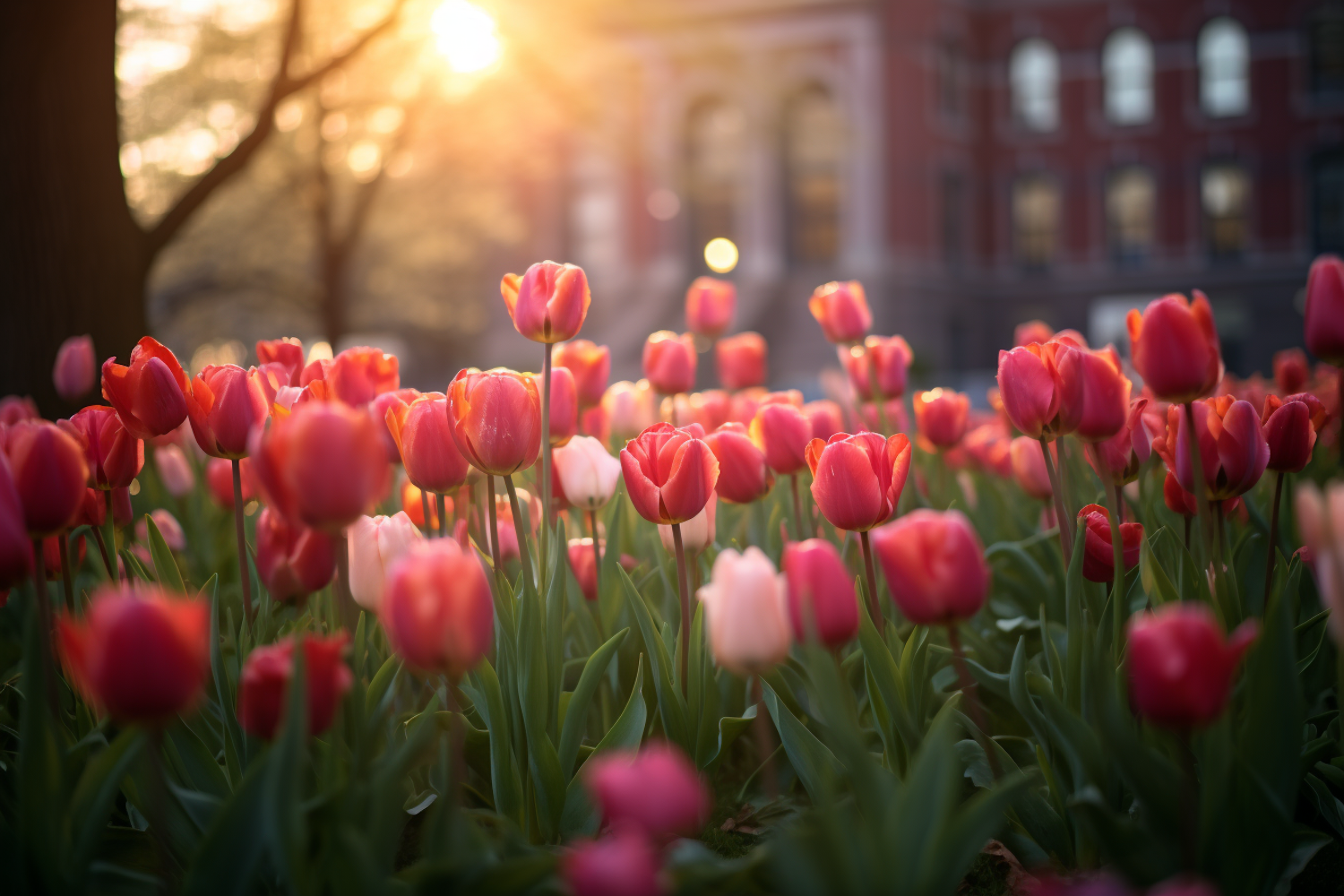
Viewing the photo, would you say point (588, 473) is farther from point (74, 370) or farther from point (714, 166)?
point (714, 166)

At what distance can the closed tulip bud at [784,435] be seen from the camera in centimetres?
188

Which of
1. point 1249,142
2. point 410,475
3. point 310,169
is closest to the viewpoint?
point 410,475

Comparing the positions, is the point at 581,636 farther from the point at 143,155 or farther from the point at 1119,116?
the point at 1119,116

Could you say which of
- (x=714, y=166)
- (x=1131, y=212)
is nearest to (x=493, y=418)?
(x=714, y=166)

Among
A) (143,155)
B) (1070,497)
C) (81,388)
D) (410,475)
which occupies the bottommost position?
(1070,497)

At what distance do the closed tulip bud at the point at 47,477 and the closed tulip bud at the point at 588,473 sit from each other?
896 mm

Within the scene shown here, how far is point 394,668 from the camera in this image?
1.46 meters

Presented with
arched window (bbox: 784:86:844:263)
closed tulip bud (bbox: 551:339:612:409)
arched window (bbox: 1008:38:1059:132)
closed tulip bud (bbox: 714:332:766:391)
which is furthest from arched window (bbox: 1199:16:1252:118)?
closed tulip bud (bbox: 551:339:612:409)

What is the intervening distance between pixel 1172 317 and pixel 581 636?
1.17m

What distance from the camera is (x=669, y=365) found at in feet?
8.46

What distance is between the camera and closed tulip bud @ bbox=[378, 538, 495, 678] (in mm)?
930

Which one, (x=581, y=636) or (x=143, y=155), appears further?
(x=143, y=155)

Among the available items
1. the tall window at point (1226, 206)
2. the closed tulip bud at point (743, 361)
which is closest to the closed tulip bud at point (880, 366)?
the closed tulip bud at point (743, 361)

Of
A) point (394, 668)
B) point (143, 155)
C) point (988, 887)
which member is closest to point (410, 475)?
point (394, 668)
